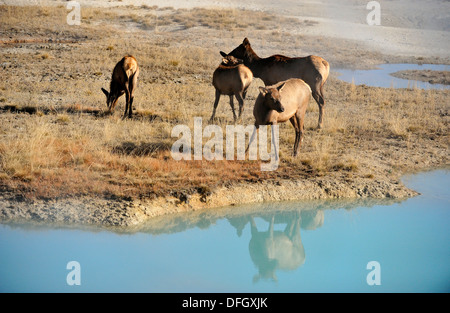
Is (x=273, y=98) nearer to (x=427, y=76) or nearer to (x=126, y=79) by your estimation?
(x=126, y=79)

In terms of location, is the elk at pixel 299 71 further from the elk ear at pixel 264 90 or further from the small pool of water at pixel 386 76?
the small pool of water at pixel 386 76

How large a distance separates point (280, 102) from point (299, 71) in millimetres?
3787

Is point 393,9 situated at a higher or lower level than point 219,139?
higher

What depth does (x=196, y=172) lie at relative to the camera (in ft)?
34.3

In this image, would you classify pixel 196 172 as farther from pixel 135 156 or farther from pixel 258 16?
pixel 258 16

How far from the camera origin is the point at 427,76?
23.4m

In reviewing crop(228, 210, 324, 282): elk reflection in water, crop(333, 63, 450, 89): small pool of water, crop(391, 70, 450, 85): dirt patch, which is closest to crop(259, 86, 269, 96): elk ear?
crop(228, 210, 324, 282): elk reflection in water

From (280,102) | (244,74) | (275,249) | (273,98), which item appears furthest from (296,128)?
(275,249)

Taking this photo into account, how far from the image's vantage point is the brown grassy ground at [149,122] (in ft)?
33.1

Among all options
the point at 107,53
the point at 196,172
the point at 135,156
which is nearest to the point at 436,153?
the point at 196,172

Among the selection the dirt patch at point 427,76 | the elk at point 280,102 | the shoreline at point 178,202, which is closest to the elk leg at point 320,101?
the elk at point 280,102

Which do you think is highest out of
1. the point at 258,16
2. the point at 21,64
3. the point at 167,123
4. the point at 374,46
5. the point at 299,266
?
the point at 258,16

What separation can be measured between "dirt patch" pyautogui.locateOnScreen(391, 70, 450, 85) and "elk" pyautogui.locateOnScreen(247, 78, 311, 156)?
13.4 meters

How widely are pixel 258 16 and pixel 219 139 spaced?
2478 centimetres
